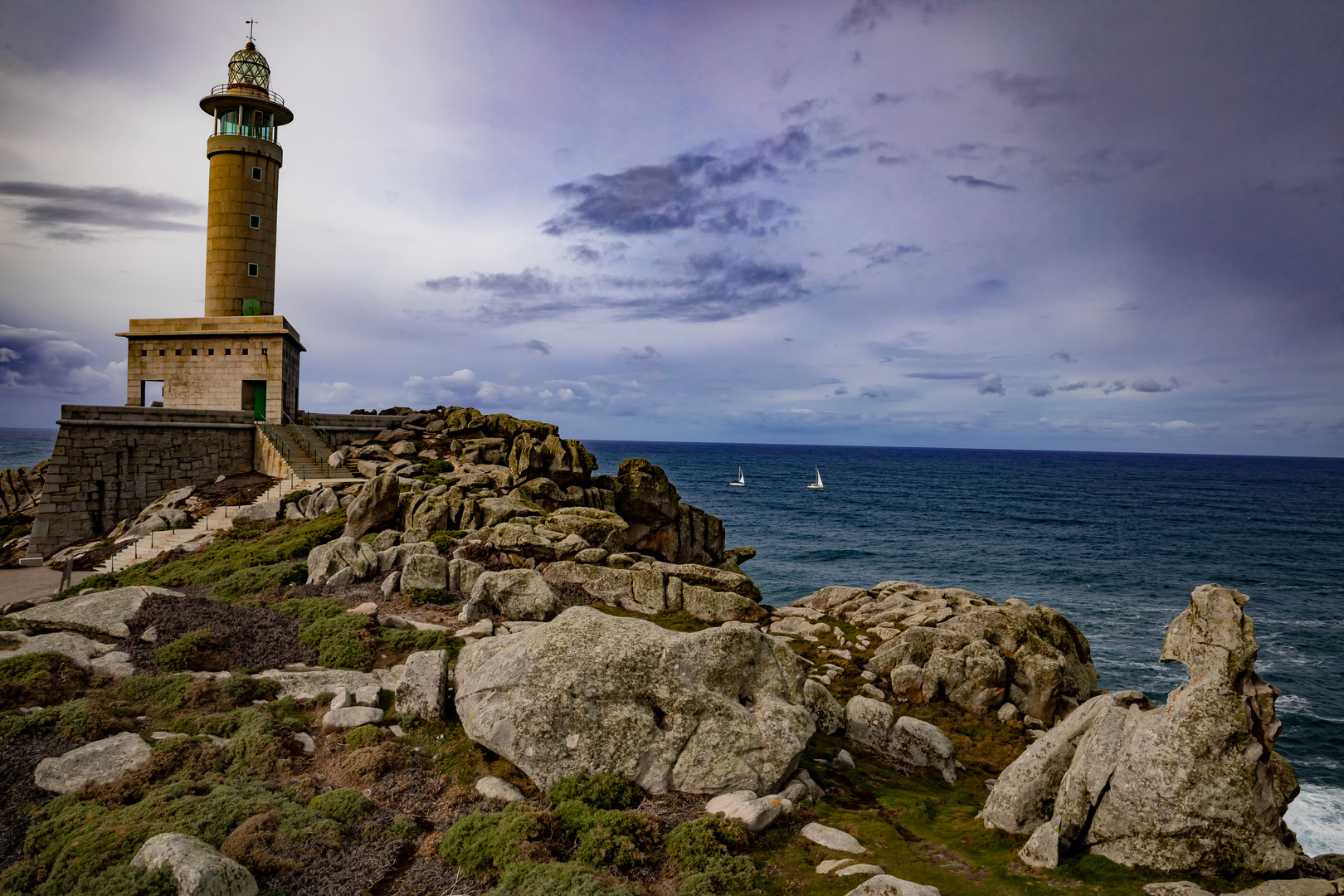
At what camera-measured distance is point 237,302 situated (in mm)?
47062

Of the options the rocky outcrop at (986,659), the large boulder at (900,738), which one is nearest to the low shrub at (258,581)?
the large boulder at (900,738)

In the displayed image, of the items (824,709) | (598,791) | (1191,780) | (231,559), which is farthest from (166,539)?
(1191,780)

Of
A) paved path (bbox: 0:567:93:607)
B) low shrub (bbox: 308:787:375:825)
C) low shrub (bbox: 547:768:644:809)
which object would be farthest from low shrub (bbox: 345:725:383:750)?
paved path (bbox: 0:567:93:607)

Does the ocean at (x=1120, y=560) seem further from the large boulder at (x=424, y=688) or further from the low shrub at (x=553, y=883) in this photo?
the large boulder at (x=424, y=688)

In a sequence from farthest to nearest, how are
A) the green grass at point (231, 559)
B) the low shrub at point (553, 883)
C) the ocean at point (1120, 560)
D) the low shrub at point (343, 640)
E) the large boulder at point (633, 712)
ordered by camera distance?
the ocean at point (1120, 560), the green grass at point (231, 559), the low shrub at point (343, 640), the large boulder at point (633, 712), the low shrub at point (553, 883)

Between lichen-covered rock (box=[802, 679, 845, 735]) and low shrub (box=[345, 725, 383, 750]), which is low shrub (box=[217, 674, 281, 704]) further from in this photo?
lichen-covered rock (box=[802, 679, 845, 735])

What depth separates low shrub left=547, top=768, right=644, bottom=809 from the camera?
10.8m

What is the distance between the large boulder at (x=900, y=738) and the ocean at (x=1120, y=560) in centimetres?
1898

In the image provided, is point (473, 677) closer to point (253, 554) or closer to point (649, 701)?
point (649, 701)

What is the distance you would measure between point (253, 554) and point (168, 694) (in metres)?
13.6

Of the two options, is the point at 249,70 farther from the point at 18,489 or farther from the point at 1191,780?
the point at 1191,780

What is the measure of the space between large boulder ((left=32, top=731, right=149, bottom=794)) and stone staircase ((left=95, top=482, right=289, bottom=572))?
2151 cm

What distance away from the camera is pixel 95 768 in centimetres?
1050

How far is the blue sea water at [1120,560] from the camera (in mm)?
36000
